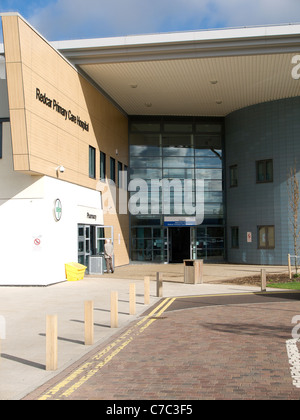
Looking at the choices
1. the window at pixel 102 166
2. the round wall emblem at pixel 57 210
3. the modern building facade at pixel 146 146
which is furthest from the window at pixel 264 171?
the round wall emblem at pixel 57 210

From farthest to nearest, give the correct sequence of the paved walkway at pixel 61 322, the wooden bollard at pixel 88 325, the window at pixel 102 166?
the window at pixel 102 166 < the wooden bollard at pixel 88 325 < the paved walkway at pixel 61 322

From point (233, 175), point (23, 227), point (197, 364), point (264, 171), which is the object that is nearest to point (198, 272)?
point (23, 227)

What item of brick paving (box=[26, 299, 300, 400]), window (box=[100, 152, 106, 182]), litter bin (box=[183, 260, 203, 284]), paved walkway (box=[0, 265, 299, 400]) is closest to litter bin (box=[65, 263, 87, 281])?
paved walkway (box=[0, 265, 299, 400])

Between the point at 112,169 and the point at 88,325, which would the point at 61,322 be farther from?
the point at 112,169

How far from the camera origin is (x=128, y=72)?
26.2 meters

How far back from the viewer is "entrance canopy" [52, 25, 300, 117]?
2300cm

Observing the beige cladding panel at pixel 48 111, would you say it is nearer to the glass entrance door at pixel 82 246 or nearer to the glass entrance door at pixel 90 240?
the glass entrance door at pixel 90 240

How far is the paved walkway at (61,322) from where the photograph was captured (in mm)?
6711

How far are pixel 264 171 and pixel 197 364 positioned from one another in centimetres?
2662

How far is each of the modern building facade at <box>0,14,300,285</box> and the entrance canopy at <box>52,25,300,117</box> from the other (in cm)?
7

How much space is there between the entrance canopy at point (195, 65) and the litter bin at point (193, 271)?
10.8 m

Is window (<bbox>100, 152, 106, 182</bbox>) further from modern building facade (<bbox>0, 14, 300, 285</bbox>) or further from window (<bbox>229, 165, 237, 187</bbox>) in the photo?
window (<bbox>229, 165, 237, 187</bbox>)

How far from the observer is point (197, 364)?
7094 millimetres

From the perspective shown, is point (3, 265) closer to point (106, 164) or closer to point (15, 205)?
point (15, 205)
